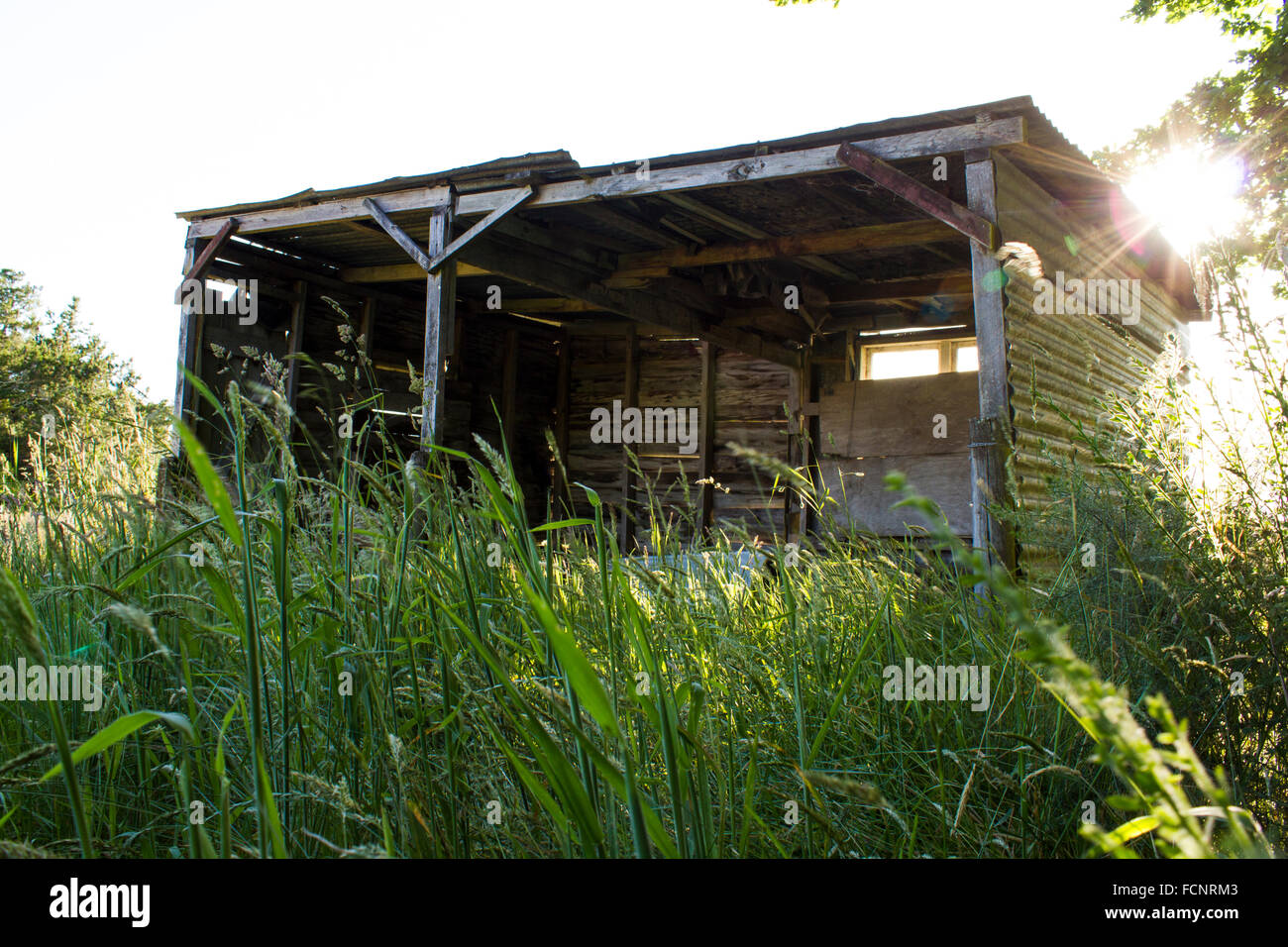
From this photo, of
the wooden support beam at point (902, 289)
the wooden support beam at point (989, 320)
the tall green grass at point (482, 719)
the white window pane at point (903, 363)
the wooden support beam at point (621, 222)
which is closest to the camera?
the tall green grass at point (482, 719)

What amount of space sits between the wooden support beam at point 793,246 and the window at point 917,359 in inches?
114

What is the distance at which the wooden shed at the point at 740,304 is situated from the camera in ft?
18.8

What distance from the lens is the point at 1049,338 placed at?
6.23 metres

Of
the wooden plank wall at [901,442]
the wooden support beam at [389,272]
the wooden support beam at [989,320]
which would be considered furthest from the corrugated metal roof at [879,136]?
the wooden plank wall at [901,442]

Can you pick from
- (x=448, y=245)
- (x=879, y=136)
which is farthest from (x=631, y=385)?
(x=879, y=136)

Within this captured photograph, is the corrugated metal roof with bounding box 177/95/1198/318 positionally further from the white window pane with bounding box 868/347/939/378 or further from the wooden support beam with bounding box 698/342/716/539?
the wooden support beam with bounding box 698/342/716/539

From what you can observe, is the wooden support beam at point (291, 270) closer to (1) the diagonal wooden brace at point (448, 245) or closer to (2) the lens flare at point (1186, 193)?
(1) the diagonal wooden brace at point (448, 245)

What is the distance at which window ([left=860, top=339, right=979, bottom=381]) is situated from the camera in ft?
35.1

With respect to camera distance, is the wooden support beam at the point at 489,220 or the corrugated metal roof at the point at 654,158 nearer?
the corrugated metal roof at the point at 654,158

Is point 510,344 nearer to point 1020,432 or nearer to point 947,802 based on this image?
point 1020,432

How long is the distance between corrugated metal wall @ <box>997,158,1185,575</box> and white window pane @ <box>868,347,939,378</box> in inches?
93.7

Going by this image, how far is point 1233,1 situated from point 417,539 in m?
14.9

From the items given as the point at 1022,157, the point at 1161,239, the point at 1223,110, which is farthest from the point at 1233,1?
the point at 1022,157

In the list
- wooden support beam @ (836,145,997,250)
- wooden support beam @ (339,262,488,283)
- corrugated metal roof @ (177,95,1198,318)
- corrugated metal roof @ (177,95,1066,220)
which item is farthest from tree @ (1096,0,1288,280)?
wooden support beam @ (339,262,488,283)
